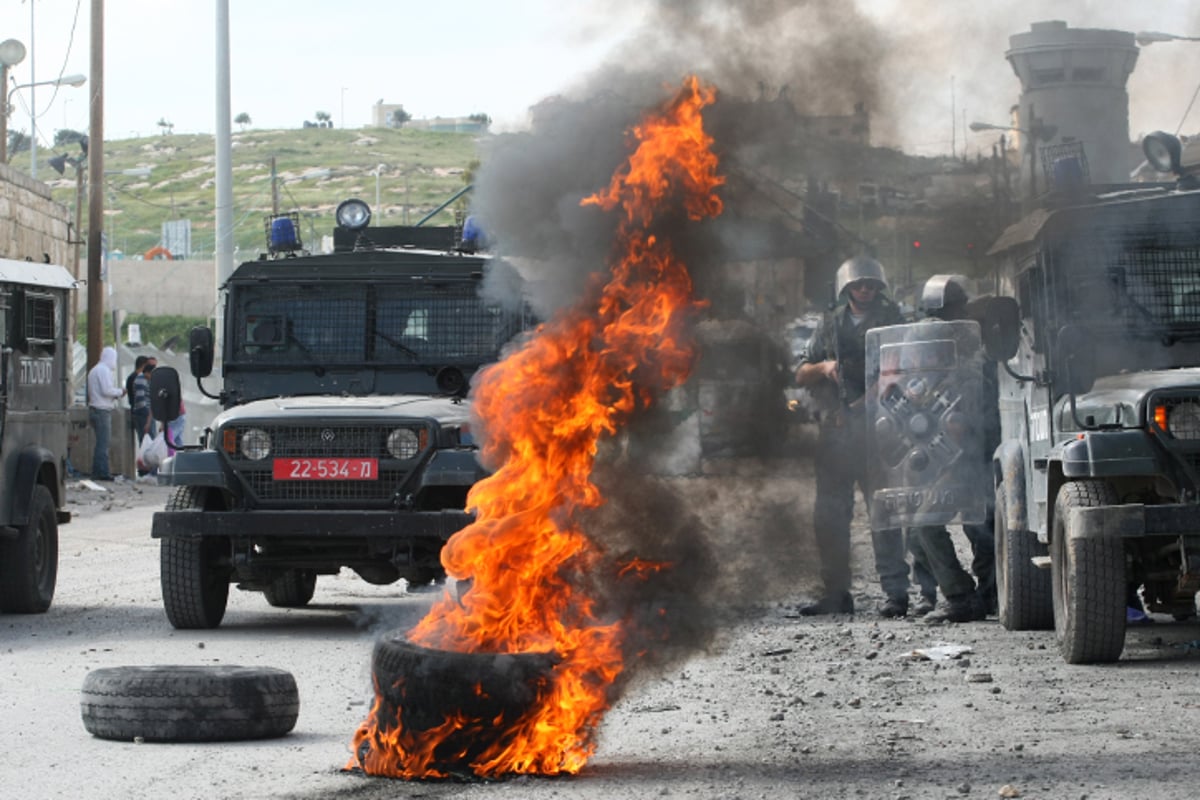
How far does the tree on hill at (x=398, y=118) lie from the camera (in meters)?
183

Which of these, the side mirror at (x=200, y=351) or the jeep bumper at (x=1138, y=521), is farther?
the side mirror at (x=200, y=351)

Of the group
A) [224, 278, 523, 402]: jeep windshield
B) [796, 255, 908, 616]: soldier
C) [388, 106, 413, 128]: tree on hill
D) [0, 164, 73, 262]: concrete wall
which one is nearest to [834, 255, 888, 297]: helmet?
[796, 255, 908, 616]: soldier

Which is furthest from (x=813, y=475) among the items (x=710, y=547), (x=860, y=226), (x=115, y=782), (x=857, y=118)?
(x=115, y=782)

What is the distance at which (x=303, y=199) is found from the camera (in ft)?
423

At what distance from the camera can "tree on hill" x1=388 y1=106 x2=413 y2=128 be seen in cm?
18338

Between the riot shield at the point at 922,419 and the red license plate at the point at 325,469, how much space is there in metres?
3.08

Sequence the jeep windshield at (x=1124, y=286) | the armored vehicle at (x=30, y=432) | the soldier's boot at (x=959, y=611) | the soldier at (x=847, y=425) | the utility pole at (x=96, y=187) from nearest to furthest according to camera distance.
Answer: the jeep windshield at (x=1124, y=286)
the soldier at (x=847, y=425)
the soldier's boot at (x=959, y=611)
the armored vehicle at (x=30, y=432)
the utility pole at (x=96, y=187)

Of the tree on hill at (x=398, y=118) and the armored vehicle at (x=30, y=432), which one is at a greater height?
the tree on hill at (x=398, y=118)

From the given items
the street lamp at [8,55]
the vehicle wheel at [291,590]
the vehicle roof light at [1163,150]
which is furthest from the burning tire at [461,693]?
the street lamp at [8,55]

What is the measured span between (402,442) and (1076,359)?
406 cm

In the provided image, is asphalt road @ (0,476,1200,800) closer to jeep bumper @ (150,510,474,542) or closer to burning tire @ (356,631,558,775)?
burning tire @ (356,631,558,775)

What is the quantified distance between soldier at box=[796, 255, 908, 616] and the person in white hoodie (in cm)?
1844

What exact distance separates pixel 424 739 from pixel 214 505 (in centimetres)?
582

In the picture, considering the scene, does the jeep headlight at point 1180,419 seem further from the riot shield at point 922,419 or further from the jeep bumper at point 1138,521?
the riot shield at point 922,419
